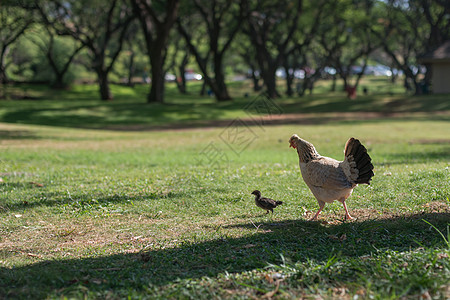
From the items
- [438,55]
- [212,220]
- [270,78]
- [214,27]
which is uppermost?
[214,27]

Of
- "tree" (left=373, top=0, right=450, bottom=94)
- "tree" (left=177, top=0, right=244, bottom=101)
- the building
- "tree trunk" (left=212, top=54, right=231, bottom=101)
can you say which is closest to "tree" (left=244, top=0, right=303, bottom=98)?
"tree" (left=177, top=0, right=244, bottom=101)

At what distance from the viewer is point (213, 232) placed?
19.9 feet

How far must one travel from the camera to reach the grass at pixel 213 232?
14.1 ft

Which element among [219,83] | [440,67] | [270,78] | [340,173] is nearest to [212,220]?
[340,173]

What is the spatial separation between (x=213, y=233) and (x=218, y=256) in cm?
89

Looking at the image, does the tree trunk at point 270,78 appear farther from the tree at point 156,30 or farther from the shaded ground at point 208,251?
the shaded ground at point 208,251

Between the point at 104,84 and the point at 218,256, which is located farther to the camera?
the point at 104,84

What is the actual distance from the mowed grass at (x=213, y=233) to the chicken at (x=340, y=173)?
42 centimetres

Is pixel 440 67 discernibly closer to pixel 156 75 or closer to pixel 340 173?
pixel 156 75

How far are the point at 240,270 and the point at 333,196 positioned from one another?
6.32 feet

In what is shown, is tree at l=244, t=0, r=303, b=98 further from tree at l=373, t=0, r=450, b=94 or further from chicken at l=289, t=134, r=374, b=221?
chicken at l=289, t=134, r=374, b=221

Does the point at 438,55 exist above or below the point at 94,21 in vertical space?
below

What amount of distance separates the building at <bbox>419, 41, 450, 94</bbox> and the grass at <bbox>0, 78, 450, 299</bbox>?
2628 cm

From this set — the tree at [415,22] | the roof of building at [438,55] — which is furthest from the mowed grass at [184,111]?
the tree at [415,22]
